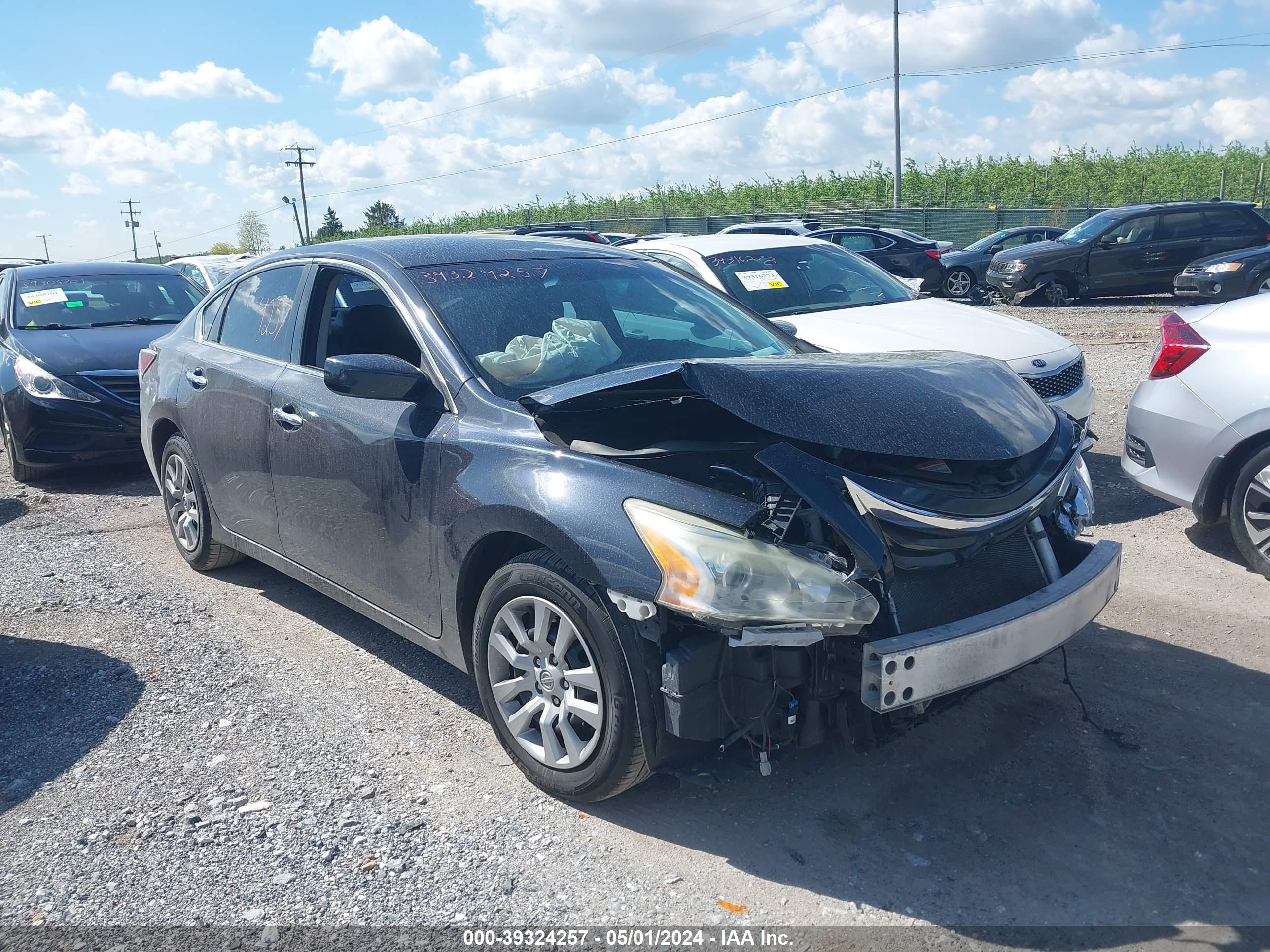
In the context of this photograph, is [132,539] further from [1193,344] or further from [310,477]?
[1193,344]

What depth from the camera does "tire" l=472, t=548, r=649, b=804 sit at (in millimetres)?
3066

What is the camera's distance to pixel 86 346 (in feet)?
27.5

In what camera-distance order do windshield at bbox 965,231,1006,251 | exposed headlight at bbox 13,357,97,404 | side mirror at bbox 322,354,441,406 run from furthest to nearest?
windshield at bbox 965,231,1006,251, exposed headlight at bbox 13,357,97,404, side mirror at bbox 322,354,441,406

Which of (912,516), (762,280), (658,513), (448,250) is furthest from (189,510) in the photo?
(762,280)

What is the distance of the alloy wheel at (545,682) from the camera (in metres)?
3.20

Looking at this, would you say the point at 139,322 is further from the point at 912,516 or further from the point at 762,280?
the point at 912,516

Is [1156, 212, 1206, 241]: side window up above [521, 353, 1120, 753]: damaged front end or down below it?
above

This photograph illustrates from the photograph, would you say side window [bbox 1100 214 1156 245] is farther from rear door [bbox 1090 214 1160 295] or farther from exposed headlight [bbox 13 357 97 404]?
exposed headlight [bbox 13 357 97 404]

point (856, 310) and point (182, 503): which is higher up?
point (856, 310)

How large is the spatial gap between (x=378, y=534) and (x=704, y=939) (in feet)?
6.45

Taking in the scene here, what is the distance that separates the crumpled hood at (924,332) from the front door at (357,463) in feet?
10.4

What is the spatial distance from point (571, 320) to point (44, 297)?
6.96m

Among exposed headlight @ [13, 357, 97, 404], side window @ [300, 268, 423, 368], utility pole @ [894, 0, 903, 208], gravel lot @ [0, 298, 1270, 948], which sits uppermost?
utility pole @ [894, 0, 903, 208]

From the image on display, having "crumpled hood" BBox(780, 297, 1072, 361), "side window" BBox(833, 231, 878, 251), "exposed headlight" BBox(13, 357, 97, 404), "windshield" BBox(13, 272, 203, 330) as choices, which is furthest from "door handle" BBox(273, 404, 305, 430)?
"side window" BBox(833, 231, 878, 251)
